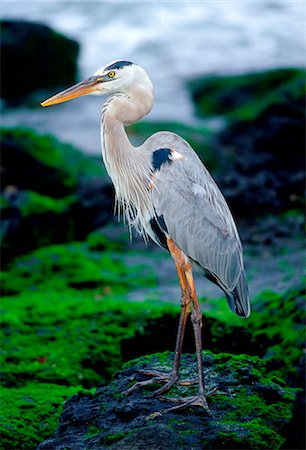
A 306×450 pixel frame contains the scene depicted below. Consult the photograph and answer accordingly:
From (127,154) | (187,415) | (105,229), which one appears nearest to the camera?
(187,415)

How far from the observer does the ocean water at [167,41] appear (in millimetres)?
16094

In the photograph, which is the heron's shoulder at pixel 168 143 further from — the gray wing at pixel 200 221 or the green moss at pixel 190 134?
the green moss at pixel 190 134

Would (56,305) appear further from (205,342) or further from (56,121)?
(56,121)

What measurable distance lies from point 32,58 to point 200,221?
13.0 meters

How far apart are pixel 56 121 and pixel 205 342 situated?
1003cm

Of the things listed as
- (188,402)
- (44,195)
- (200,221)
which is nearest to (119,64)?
(200,221)

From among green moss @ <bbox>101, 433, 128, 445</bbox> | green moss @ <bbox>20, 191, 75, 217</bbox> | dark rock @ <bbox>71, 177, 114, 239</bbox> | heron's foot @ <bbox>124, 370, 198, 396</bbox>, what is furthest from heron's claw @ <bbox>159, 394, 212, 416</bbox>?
dark rock @ <bbox>71, 177, 114, 239</bbox>

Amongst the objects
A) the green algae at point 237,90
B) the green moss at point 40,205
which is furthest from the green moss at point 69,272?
the green algae at point 237,90

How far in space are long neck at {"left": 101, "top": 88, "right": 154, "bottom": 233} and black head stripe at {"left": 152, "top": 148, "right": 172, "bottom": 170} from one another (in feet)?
0.17

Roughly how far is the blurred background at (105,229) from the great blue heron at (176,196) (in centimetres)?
100

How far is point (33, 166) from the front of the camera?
384 inches

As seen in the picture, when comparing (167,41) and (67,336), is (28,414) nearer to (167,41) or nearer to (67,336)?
(67,336)

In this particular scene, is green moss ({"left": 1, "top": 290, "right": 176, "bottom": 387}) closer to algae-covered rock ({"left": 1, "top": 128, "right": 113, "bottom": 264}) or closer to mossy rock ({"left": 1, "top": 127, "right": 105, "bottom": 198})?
algae-covered rock ({"left": 1, "top": 128, "right": 113, "bottom": 264})

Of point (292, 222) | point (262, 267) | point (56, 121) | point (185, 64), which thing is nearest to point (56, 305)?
point (262, 267)
